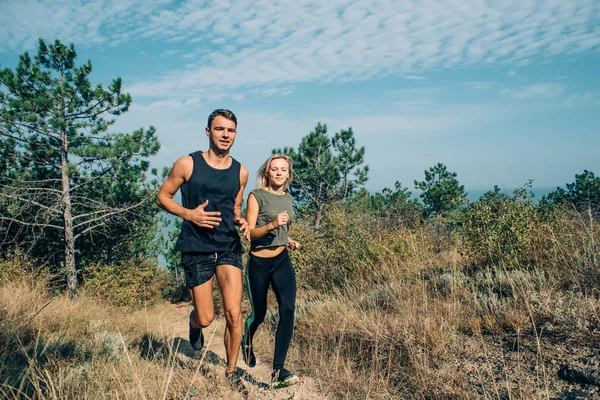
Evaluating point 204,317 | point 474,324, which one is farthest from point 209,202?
point 474,324

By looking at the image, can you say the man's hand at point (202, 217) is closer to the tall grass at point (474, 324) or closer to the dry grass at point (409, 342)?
the dry grass at point (409, 342)

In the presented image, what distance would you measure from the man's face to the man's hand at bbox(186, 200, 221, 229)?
24.3 inches

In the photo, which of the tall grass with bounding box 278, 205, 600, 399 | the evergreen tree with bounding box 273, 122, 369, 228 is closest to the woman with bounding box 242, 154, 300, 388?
the tall grass with bounding box 278, 205, 600, 399

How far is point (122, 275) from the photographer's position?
14117 mm

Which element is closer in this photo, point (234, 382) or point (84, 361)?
→ point (234, 382)

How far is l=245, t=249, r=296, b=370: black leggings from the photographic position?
354cm

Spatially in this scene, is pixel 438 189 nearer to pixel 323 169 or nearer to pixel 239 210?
pixel 323 169

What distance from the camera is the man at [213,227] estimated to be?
3.43m

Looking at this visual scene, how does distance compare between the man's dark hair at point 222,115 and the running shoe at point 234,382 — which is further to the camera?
the man's dark hair at point 222,115

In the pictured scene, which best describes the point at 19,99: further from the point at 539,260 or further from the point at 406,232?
the point at 539,260

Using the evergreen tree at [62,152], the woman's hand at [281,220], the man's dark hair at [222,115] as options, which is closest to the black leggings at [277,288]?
the woman's hand at [281,220]

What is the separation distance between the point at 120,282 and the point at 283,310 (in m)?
12.4

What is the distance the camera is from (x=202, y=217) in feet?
10.5

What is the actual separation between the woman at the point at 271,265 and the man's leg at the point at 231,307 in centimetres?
24
